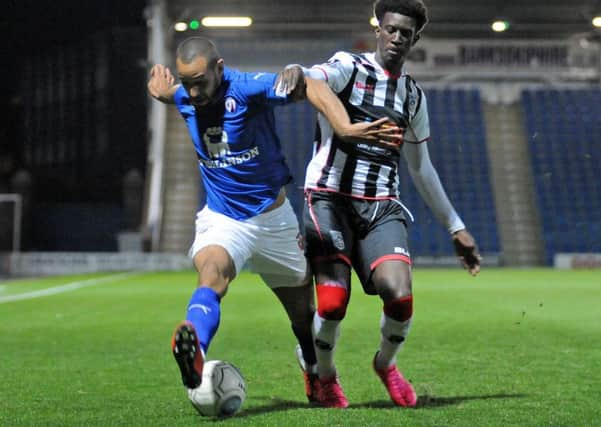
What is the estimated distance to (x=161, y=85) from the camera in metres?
5.05

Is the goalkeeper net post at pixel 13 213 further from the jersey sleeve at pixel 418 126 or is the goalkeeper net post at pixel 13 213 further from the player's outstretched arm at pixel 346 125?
the player's outstretched arm at pixel 346 125

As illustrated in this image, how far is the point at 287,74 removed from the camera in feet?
14.4

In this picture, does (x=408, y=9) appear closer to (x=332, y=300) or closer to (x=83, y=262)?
(x=332, y=300)

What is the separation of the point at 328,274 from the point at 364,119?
855 mm

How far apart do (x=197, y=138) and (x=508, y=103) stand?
26637 mm

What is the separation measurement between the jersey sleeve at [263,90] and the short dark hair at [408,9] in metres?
0.74

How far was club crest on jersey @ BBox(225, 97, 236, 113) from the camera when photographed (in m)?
4.66

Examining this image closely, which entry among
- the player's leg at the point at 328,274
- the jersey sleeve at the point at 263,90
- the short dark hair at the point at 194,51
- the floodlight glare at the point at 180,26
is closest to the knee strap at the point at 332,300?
the player's leg at the point at 328,274

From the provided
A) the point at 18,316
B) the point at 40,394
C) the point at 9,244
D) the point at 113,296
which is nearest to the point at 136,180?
the point at 9,244

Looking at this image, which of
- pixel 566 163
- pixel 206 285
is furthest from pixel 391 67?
pixel 566 163

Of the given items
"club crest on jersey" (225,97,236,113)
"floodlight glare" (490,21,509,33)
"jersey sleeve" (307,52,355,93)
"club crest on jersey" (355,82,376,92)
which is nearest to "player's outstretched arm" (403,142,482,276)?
"club crest on jersey" (355,82,376,92)

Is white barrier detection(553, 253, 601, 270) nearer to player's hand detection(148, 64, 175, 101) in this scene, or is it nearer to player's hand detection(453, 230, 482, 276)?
player's hand detection(453, 230, 482, 276)

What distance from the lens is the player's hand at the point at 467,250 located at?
5.05 metres

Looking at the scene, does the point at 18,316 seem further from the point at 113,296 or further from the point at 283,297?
the point at 283,297
